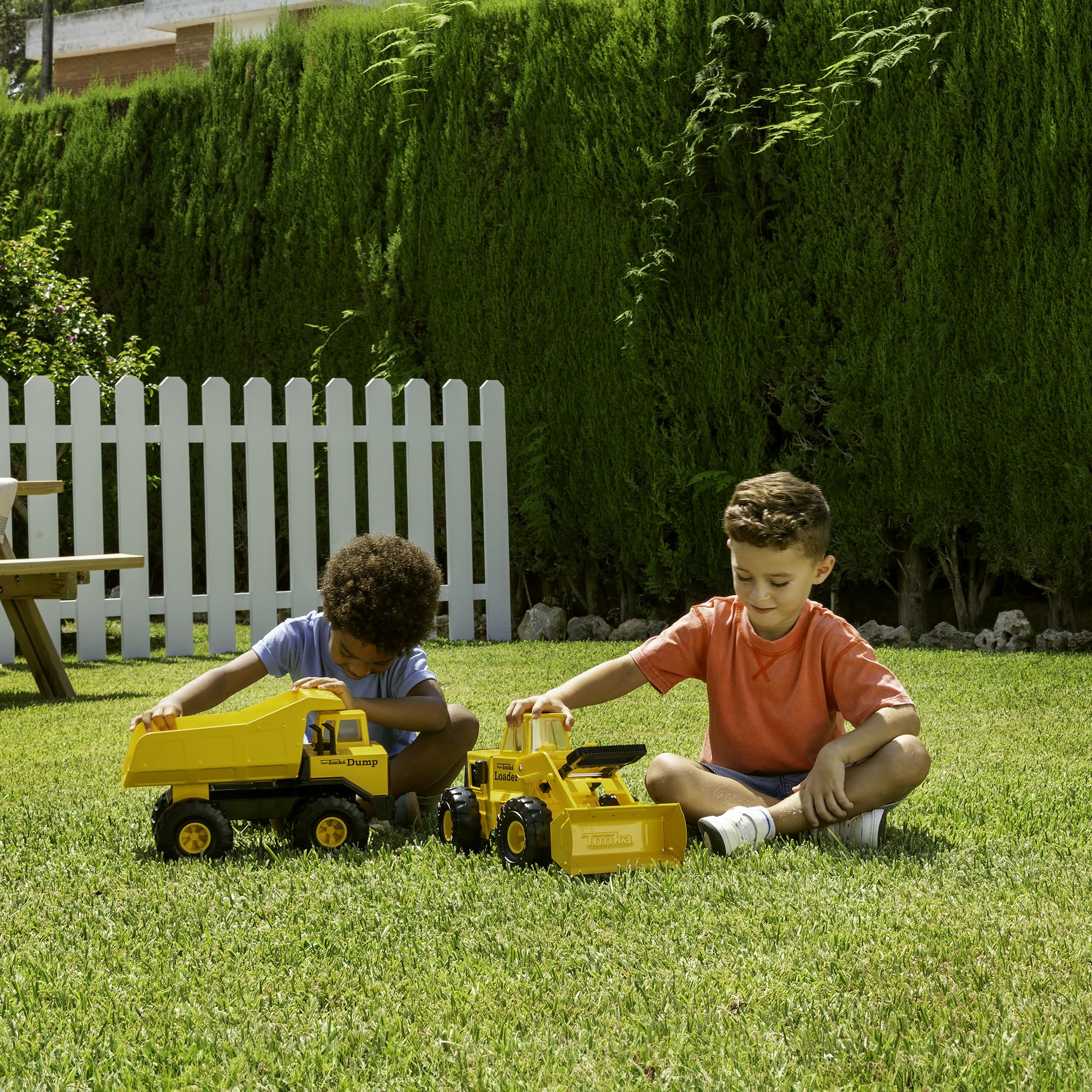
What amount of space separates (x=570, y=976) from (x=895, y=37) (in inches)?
251

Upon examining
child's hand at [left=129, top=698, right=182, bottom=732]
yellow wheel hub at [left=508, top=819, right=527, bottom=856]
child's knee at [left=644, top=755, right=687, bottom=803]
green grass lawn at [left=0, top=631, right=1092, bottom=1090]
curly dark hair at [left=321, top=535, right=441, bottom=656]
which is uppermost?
curly dark hair at [left=321, top=535, right=441, bottom=656]

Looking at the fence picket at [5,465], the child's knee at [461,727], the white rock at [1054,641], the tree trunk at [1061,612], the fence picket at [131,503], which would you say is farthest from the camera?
the fence picket at [131,503]

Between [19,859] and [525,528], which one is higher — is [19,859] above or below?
below

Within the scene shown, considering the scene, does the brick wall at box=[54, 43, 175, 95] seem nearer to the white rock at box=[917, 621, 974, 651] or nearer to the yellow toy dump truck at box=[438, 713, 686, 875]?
the white rock at box=[917, 621, 974, 651]

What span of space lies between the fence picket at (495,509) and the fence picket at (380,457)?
62 centimetres

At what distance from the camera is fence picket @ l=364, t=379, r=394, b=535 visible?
7.60 meters

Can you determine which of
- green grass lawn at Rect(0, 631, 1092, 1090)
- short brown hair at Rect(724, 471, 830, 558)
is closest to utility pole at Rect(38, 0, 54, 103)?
green grass lawn at Rect(0, 631, 1092, 1090)

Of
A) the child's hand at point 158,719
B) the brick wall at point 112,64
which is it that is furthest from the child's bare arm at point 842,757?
the brick wall at point 112,64

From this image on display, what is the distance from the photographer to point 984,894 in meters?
2.37

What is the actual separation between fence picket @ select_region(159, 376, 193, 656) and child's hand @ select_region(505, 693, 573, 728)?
4.87 meters

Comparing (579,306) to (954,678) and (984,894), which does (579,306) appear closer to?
(954,678)

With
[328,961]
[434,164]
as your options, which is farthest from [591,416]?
[328,961]

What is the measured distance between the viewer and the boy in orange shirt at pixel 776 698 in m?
2.83

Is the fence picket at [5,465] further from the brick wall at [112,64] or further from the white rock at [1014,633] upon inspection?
the brick wall at [112,64]
